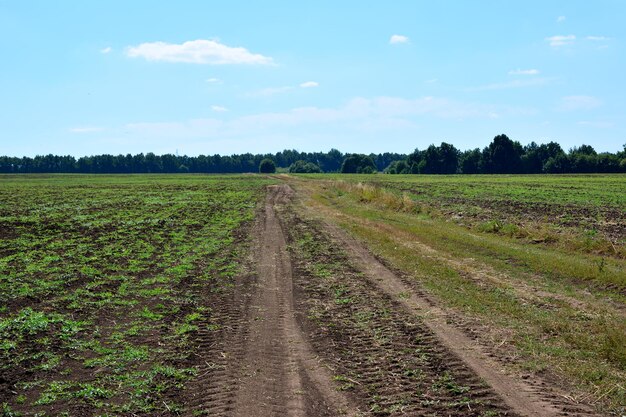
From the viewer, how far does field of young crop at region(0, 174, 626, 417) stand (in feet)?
24.8

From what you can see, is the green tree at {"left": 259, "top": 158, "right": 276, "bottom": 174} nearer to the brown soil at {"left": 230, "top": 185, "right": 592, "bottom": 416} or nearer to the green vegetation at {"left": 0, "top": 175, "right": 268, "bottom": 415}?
the green vegetation at {"left": 0, "top": 175, "right": 268, "bottom": 415}

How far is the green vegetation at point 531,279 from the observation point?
8.93 meters

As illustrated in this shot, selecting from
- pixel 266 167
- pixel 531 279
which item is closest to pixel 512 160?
pixel 266 167

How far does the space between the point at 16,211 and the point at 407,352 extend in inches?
1471

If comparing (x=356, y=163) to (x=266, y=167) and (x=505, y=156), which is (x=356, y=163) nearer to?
(x=266, y=167)

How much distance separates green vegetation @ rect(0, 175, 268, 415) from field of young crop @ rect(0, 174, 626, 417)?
5 centimetres

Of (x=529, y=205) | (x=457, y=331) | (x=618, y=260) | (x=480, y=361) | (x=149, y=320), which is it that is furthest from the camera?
(x=529, y=205)

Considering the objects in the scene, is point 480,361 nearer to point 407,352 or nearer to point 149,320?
point 407,352

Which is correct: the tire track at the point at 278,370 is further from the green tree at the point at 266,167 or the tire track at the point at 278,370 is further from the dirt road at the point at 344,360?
the green tree at the point at 266,167

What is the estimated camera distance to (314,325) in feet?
36.7

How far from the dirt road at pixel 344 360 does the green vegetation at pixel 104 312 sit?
0.81m

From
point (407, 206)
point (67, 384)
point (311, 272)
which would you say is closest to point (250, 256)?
point (311, 272)

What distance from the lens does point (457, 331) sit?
34.2 ft

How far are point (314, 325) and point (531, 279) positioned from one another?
311 inches
